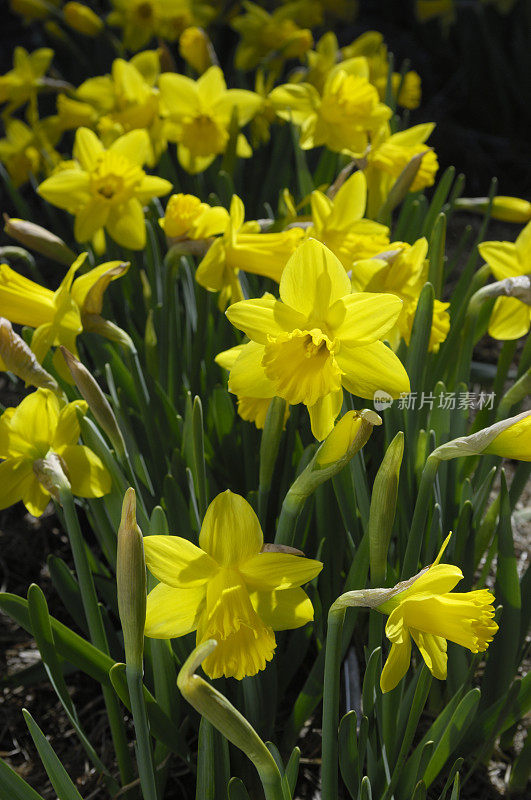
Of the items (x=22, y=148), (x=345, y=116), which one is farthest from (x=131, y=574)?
(x=22, y=148)

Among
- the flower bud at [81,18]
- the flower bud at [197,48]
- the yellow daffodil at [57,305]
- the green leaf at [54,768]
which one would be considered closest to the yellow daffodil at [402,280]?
the yellow daffodil at [57,305]

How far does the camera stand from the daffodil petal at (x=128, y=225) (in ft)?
4.90

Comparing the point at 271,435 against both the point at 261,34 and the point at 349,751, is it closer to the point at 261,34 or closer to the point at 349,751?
the point at 349,751

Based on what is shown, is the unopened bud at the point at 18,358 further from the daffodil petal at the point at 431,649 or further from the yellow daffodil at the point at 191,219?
the daffodil petal at the point at 431,649

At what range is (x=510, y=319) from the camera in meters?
1.28

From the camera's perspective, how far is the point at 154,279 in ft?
5.60

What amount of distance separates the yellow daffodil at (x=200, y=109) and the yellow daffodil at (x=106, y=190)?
304 mm

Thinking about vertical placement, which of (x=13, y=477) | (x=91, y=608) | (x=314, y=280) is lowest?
(x=91, y=608)

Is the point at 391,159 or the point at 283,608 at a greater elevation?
the point at 391,159

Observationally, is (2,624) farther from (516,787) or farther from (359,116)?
(359,116)

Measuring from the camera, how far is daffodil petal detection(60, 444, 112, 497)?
99 cm

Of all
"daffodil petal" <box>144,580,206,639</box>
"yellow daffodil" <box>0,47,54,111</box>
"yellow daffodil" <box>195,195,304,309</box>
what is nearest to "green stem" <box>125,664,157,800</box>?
"daffodil petal" <box>144,580,206,639</box>

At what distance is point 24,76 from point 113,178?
1.24m

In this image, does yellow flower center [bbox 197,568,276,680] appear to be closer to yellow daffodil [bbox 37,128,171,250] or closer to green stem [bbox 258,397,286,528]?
green stem [bbox 258,397,286,528]
